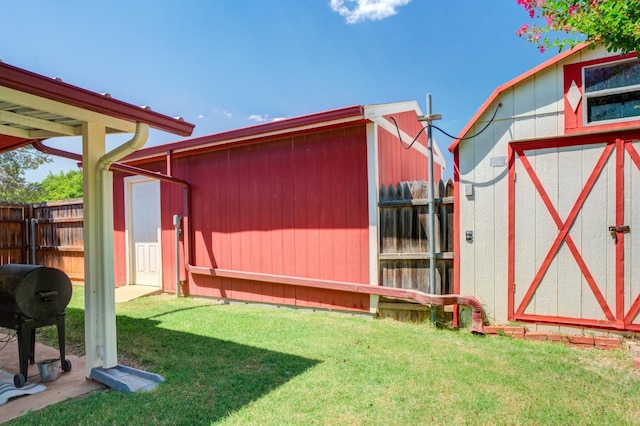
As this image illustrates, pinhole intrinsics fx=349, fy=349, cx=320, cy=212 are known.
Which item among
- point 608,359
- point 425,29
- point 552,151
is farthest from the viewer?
point 425,29

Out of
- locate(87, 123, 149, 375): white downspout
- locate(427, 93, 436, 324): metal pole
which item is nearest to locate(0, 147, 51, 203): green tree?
locate(87, 123, 149, 375): white downspout

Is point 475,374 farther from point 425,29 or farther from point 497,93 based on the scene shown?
point 425,29

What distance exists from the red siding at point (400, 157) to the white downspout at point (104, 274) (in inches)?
126

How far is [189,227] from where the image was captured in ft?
20.5

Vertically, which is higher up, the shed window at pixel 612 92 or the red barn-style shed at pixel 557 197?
the shed window at pixel 612 92

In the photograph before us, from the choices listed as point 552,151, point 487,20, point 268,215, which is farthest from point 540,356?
point 487,20

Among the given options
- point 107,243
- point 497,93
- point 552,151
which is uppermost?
point 497,93

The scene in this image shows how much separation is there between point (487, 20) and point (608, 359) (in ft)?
23.7

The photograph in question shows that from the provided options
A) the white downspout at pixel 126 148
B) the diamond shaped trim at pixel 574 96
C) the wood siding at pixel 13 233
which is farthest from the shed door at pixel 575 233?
the wood siding at pixel 13 233

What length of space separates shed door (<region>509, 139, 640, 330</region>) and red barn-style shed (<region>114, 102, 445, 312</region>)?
1.69 metres

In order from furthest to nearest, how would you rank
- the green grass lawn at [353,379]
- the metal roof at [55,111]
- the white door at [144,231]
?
the white door at [144,231] → the green grass lawn at [353,379] → the metal roof at [55,111]

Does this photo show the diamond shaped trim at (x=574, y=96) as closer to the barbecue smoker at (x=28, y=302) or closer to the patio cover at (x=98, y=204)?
the patio cover at (x=98, y=204)

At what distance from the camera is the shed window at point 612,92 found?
341 cm

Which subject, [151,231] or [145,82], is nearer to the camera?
[151,231]
